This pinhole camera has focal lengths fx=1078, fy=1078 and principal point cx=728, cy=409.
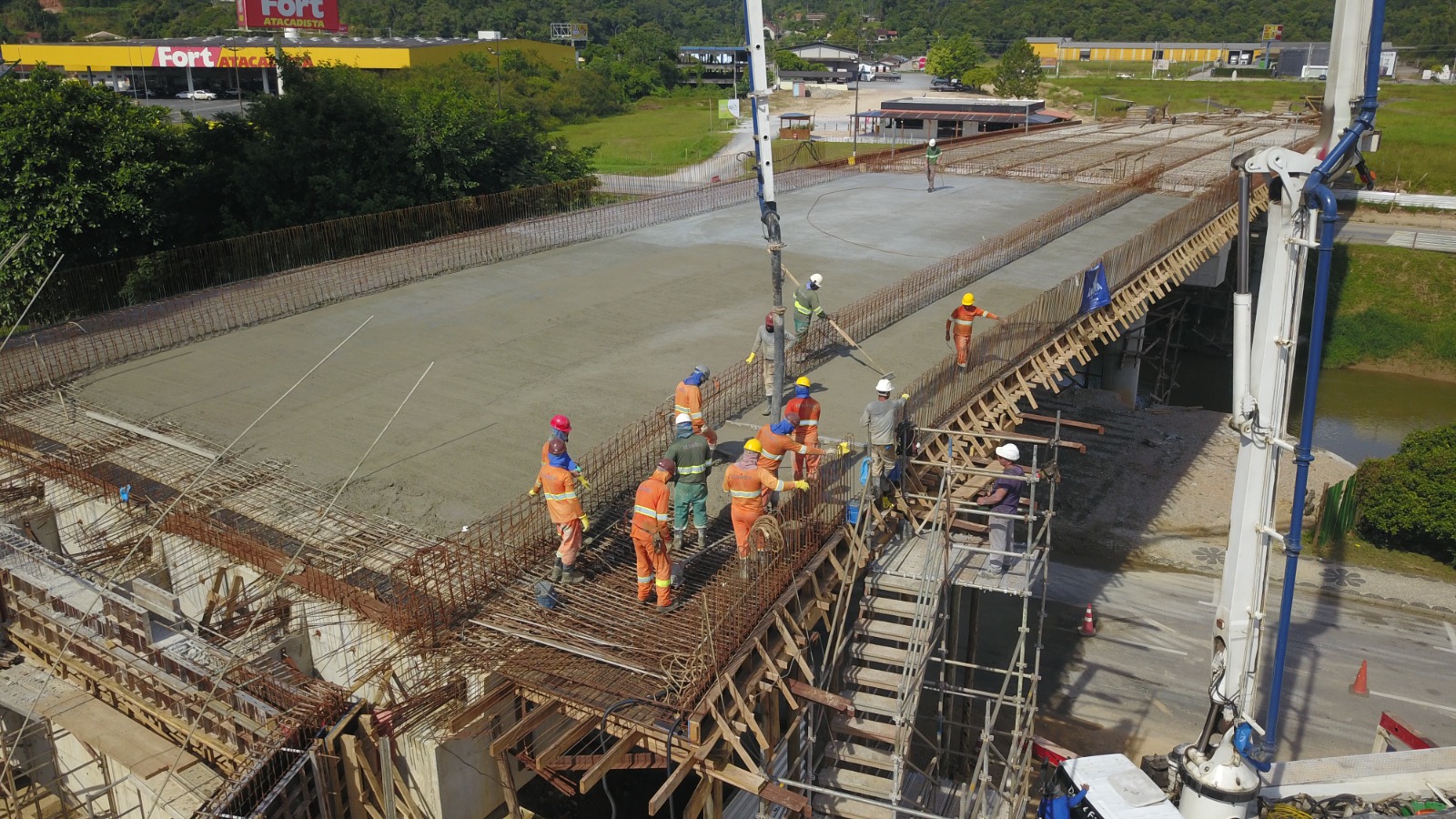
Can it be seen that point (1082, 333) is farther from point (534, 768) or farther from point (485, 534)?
point (534, 768)

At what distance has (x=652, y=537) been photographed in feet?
33.4

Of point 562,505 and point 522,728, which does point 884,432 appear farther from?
point 522,728

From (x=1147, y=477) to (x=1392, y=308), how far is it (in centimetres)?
2205

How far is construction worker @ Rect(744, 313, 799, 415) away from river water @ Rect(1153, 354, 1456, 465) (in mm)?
22244

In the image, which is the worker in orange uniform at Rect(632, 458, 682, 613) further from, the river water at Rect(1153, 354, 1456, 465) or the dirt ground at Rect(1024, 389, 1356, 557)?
the river water at Rect(1153, 354, 1456, 465)

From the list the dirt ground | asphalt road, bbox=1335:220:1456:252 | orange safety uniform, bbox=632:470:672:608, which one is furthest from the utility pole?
asphalt road, bbox=1335:220:1456:252

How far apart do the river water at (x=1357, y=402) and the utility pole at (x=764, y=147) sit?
24.9m

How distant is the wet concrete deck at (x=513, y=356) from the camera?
1435 cm

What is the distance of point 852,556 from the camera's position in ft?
38.6

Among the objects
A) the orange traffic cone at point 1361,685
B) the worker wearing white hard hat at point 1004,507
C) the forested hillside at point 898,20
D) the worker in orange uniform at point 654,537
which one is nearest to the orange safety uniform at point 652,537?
the worker in orange uniform at point 654,537

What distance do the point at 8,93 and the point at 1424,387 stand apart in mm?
43341

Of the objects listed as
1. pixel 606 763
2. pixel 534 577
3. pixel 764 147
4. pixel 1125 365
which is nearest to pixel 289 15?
pixel 1125 365

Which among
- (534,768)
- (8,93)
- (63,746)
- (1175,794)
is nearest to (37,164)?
(8,93)

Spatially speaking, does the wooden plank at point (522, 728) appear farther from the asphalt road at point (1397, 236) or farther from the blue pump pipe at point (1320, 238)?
the asphalt road at point (1397, 236)
